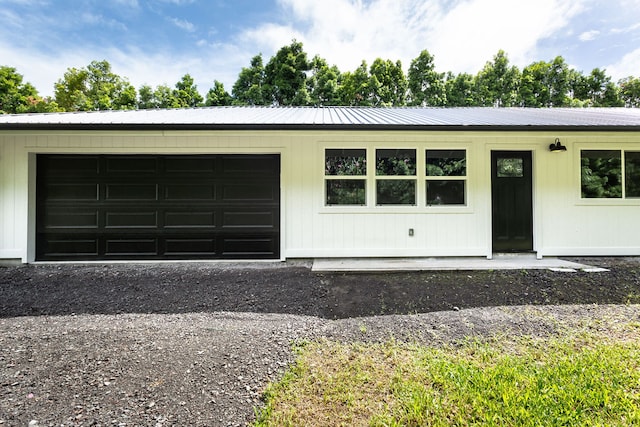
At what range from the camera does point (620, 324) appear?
108 inches

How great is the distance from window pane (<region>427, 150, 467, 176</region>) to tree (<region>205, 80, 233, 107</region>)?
16186 millimetres

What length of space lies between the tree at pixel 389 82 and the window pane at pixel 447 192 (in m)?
13.5

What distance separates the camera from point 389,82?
691 inches

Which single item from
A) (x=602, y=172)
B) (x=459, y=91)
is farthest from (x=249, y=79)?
(x=602, y=172)

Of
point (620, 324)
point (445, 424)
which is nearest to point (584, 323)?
point (620, 324)

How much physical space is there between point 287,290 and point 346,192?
2.29 metres

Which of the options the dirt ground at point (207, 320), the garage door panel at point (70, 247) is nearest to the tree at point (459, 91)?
the dirt ground at point (207, 320)

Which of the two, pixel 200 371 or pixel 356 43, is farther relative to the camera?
pixel 356 43

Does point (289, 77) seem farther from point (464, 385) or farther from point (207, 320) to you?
point (464, 385)

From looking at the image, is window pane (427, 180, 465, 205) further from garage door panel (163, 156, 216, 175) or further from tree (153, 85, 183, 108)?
tree (153, 85, 183, 108)

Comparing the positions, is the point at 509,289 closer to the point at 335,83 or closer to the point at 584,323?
the point at 584,323

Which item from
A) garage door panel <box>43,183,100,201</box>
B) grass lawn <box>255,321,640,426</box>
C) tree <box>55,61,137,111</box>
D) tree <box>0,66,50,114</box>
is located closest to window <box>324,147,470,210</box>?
grass lawn <box>255,321,640,426</box>

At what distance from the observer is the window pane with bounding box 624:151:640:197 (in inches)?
214

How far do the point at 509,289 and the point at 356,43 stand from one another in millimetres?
15067
